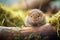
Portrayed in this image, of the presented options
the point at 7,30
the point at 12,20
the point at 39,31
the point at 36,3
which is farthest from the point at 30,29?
the point at 36,3

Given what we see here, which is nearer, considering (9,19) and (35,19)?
(35,19)

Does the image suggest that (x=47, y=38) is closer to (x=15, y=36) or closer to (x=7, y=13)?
(x=15, y=36)

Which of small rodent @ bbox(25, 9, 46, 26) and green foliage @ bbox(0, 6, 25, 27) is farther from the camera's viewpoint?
green foliage @ bbox(0, 6, 25, 27)

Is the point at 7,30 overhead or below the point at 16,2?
below

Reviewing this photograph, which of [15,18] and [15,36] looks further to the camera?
[15,18]

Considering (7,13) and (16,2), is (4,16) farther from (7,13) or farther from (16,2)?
(16,2)

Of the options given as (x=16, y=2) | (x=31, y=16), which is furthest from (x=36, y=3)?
(x=31, y=16)

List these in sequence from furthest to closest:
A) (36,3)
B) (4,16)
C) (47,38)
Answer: (36,3) → (4,16) → (47,38)

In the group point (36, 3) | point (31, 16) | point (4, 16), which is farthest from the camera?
point (36, 3)

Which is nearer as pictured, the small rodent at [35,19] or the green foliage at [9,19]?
the small rodent at [35,19]
